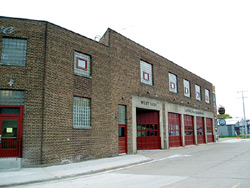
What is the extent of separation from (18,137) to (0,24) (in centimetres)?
600

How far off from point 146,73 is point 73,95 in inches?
350

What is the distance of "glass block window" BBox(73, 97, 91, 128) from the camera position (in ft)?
50.0

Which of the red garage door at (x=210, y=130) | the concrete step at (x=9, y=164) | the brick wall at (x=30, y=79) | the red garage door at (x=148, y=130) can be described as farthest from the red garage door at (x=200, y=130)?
the concrete step at (x=9, y=164)

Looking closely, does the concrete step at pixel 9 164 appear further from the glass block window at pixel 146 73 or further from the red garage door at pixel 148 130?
the glass block window at pixel 146 73

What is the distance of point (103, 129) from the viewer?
1672 centimetres

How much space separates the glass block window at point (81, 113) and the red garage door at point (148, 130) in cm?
741

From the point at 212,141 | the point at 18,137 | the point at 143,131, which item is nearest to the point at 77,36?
the point at 18,137

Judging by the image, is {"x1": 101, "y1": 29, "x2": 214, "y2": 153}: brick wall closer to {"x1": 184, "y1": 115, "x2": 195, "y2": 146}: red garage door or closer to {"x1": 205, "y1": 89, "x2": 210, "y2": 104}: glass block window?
{"x1": 184, "y1": 115, "x2": 195, "y2": 146}: red garage door

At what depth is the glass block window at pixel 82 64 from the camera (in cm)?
1579

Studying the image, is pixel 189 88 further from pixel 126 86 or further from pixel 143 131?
pixel 126 86

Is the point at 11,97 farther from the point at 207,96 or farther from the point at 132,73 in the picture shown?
the point at 207,96

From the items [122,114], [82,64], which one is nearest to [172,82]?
[122,114]

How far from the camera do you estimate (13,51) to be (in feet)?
44.4

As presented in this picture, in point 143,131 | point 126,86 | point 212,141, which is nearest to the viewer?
point 126,86
